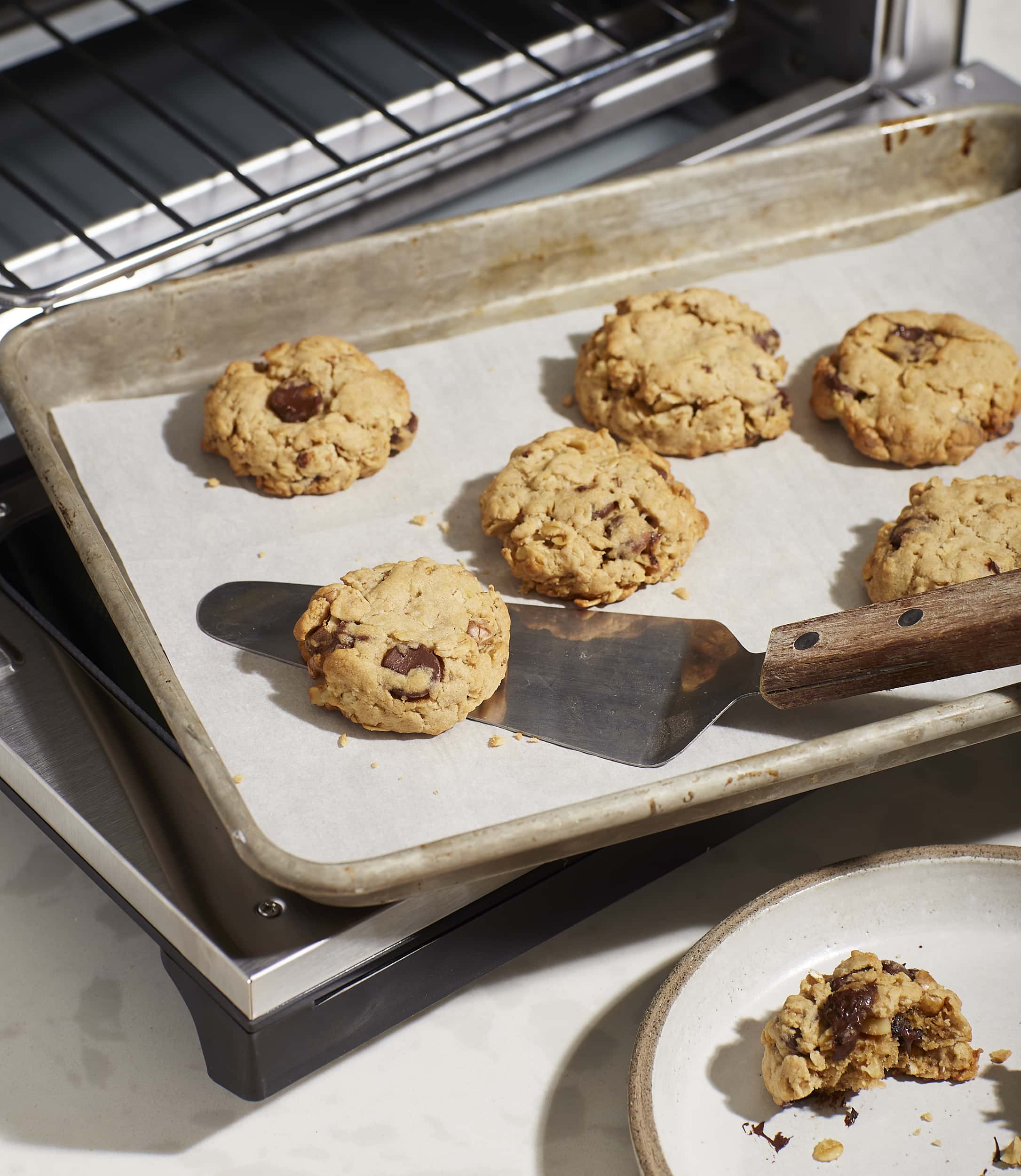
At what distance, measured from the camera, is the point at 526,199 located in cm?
167

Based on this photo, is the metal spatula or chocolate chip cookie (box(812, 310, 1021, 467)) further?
chocolate chip cookie (box(812, 310, 1021, 467))

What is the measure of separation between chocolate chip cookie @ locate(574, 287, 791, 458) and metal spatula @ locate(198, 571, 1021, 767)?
0.27 meters

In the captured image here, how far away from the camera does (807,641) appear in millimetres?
1175

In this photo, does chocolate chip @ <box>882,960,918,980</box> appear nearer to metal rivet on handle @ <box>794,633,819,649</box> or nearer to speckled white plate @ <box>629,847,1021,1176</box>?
speckled white plate @ <box>629,847,1021,1176</box>

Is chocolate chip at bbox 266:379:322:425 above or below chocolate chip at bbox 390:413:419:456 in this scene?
above

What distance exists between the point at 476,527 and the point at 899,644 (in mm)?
482

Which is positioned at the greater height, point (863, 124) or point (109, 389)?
point (863, 124)

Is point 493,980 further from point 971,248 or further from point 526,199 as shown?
point 971,248

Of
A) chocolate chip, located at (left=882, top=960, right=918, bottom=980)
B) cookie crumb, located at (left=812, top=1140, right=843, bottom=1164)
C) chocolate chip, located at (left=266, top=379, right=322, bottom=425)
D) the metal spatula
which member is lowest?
cookie crumb, located at (left=812, top=1140, right=843, bottom=1164)

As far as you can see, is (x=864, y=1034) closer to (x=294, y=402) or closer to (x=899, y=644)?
(x=899, y=644)

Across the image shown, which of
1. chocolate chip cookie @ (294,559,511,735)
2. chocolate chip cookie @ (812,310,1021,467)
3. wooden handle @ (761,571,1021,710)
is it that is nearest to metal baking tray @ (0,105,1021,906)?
wooden handle @ (761,571,1021,710)

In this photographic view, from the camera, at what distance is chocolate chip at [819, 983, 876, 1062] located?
3.58ft

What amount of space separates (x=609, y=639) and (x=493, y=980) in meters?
0.35

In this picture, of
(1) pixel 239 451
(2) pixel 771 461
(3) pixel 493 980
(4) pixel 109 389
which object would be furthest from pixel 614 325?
(3) pixel 493 980
